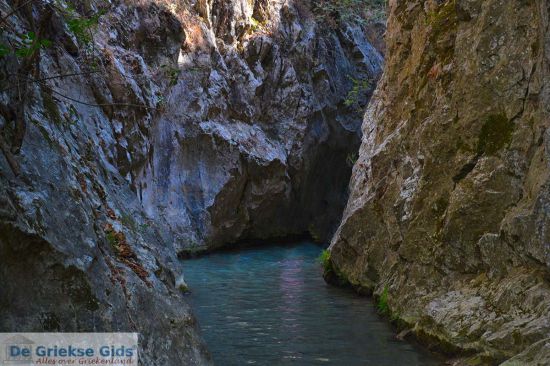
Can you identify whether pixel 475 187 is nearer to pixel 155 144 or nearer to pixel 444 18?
pixel 444 18

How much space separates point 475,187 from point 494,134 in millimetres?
786

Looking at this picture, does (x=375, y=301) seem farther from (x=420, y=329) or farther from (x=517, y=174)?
(x=517, y=174)

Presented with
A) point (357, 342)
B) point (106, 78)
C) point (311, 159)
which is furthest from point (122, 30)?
point (357, 342)

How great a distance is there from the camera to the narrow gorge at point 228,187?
5.14m

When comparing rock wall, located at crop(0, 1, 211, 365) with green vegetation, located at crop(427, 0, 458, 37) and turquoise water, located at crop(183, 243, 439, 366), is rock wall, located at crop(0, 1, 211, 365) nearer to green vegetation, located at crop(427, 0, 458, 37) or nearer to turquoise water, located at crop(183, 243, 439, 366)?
turquoise water, located at crop(183, 243, 439, 366)

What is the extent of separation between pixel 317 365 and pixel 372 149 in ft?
28.8

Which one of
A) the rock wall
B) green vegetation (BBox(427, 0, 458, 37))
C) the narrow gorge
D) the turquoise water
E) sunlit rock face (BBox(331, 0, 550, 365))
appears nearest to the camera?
the rock wall

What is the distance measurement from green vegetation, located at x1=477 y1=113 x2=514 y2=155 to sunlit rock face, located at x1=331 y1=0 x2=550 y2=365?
0.02 metres

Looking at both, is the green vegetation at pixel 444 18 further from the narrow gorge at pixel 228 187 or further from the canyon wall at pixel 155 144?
the canyon wall at pixel 155 144

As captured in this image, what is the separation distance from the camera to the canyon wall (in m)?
4.98

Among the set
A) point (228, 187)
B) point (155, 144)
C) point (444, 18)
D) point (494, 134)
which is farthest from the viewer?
point (228, 187)

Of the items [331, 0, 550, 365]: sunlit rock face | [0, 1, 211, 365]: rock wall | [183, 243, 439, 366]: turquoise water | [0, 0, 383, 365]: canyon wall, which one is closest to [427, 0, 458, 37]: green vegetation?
[331, 0, 550, 365]: sunlit rock face

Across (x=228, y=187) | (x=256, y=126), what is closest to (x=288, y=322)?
(x=228, y=187)

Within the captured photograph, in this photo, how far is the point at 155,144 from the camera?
2138 cm
